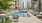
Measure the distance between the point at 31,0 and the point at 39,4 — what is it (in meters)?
1.78

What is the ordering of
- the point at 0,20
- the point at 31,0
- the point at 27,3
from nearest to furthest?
the point at 0,20, the point at 31,0, the point at 27,3

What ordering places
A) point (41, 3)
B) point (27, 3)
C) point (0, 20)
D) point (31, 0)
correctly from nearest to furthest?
point (0, 20) → point (41, 3) → point (31, 0) → point (27, 3)

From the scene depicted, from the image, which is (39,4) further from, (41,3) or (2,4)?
(2,4)

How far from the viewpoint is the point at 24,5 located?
1442 centimetres

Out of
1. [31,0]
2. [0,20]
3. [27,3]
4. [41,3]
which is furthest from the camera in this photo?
[27,3]

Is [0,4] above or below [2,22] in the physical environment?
above

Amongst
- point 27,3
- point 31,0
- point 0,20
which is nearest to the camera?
point 0,20

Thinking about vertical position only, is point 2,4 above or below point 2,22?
above

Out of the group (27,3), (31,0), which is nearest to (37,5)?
(31,0)

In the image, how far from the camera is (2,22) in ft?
9.45

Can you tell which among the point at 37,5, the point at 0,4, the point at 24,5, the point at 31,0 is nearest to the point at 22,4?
the point at 24,5

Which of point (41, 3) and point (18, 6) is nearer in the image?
point (41, 3)

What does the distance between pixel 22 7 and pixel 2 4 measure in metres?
11.1

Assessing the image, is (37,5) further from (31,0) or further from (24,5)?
(24,5)
